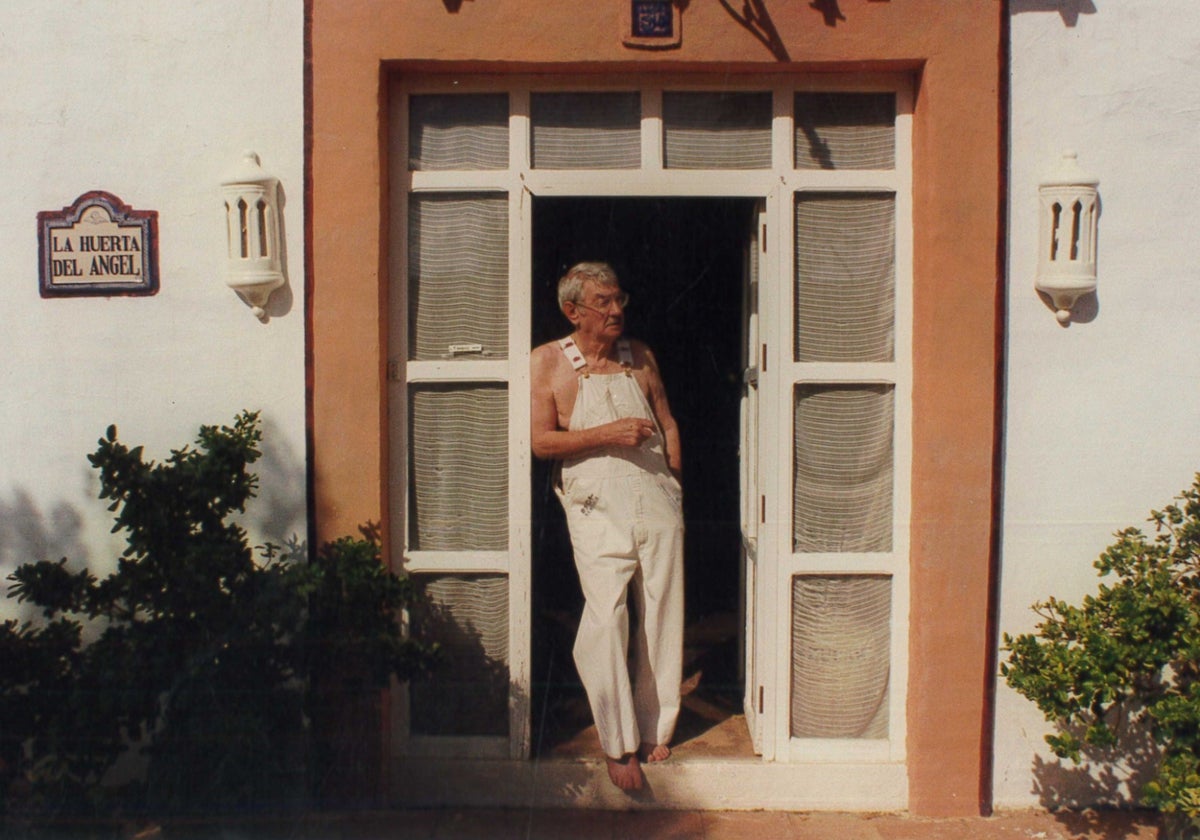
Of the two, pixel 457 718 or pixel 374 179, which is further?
pixel 457 718

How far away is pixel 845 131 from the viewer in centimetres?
433

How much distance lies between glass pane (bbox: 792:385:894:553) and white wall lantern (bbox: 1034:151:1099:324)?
69cm

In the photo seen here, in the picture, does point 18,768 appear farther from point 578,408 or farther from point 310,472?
point 578,408

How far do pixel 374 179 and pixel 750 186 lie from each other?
1.30 m

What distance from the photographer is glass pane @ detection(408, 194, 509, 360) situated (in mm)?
4363

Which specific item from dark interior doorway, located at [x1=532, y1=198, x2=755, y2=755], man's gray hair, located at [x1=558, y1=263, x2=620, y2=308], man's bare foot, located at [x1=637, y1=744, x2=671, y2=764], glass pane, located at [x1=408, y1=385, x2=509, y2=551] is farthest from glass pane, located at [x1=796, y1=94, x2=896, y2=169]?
man's bare foot, located at [x1=637, y1=744, x2=671, y2=764]

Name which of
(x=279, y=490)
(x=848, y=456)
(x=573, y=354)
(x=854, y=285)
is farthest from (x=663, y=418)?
(x=279, y=490)

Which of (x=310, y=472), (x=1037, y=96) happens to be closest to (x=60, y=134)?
(x=310, y=472)

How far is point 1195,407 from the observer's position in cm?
426

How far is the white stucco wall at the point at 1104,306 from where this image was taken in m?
4.19

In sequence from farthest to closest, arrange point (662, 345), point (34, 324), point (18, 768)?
point (662, 345) < point (34, 324) < point (18, 768)

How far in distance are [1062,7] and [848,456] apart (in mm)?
1680

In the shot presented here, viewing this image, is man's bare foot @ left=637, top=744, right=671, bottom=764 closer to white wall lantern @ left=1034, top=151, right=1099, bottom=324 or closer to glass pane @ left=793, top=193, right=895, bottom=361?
glass pane @ left=793, top=193, right=895, bottom=361

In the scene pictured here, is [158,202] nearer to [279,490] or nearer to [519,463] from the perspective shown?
[279,490]
